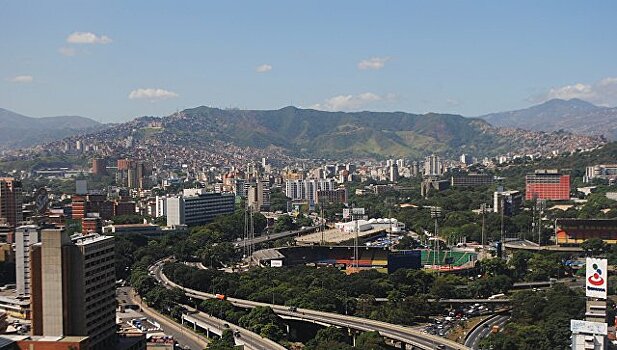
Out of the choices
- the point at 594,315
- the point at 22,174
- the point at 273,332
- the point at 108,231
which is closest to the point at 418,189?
the point at 108,231

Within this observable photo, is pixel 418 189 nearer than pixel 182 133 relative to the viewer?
Yes

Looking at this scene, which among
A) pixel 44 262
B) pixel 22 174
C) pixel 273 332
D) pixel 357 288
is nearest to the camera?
pixel 44 262

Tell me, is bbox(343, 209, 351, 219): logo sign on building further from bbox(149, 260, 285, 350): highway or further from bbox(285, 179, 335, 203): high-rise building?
bbox(149, 260, 285, 350): highway

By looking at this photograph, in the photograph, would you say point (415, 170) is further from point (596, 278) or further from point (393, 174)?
point (596, 278)

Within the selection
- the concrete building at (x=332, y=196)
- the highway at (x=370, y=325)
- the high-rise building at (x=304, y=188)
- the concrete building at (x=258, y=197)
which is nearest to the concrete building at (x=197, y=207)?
the concrete building at (x=258, y=197)

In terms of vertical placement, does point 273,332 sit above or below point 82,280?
below

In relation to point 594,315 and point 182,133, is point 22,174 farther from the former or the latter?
point 594,315

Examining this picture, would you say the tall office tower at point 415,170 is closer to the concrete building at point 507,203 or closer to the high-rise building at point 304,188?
the high-rise building at point 304,188
